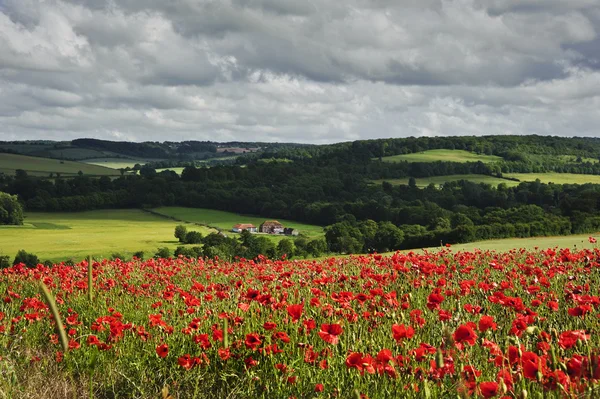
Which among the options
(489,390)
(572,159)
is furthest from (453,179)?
(489,390)

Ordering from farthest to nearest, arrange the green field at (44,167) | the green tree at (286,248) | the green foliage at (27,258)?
the green field at (44,167) < the green tree at (286,248) < the green foliage at (27,258)

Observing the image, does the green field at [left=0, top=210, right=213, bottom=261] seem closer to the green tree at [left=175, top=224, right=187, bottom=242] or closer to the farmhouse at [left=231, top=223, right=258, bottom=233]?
the green tree at [left=175, top=224, right=187, bottom=242]

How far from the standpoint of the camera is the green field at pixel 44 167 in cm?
12938

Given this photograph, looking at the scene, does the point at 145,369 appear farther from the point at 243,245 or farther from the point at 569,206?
the point at 569,206

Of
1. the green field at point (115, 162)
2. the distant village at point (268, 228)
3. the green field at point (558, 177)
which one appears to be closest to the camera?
the distant village at point (268, 228)

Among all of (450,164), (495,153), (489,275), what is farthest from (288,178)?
(489,275)


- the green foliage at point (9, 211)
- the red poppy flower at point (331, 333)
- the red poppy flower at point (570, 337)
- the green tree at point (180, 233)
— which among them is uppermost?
the red poppy flower at point (570, 337)

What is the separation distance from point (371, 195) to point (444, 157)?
4562 cm

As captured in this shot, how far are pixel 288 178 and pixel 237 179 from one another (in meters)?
14.0

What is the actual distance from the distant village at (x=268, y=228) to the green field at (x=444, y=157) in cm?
7219

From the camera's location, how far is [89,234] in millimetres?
82500

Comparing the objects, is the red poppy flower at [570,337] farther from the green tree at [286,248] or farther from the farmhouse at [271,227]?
the farmhouse at [271,227]

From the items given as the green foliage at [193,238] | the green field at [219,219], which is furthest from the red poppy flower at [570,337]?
the green field at [219,219]

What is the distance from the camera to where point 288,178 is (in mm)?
147750
